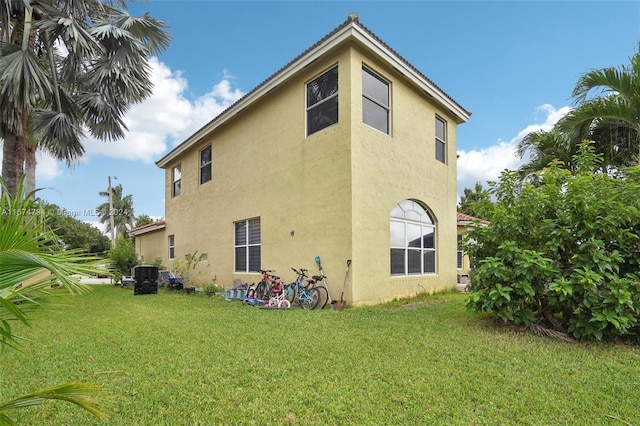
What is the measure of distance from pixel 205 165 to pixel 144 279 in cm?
527

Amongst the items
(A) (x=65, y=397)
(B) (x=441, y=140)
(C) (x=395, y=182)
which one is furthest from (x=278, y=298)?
(B) (x=441, y=140)

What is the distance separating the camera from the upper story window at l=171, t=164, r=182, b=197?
17.0 meters

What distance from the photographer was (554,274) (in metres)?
5.45

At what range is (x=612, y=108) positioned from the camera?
7.90m

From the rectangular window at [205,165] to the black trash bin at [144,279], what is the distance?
14.1 ft

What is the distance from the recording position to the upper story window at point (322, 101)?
30.0 ft

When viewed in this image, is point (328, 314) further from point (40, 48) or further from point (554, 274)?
point (40, 48)

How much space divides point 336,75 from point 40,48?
383 inches

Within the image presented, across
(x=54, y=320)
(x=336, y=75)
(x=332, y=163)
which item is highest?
(x=336, y=75)

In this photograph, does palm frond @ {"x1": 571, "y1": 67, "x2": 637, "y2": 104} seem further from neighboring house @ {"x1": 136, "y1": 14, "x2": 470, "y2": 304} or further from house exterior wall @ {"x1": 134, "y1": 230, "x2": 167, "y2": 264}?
house exterior wall @ {"x1": 134, "y1": 230, "x2": 167, "y2": 264}

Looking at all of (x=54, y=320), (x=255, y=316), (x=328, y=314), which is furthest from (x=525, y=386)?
(x=54, y=320)

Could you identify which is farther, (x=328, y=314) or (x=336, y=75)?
(x=336, y=75)

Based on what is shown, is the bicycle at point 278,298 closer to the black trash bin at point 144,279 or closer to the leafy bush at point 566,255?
the leafy bush at point 566,255

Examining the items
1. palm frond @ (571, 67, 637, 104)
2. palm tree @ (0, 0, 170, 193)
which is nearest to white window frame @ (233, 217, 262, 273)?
palm tree @ (0, 0, 170, 193)
